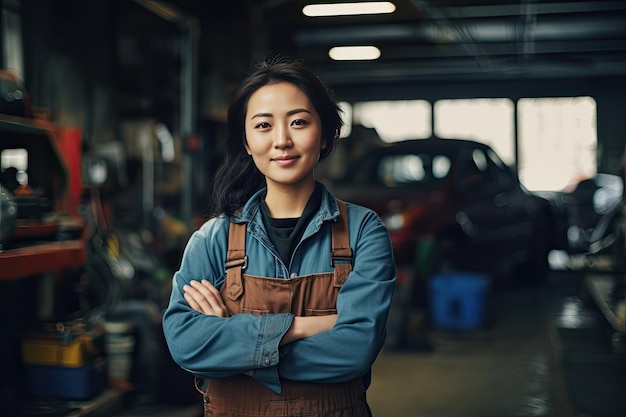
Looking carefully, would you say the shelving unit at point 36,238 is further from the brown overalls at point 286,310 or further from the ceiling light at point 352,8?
the ceiling light at point 352,8

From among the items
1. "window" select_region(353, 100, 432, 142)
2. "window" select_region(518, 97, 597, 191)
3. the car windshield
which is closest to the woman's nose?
the car windshield

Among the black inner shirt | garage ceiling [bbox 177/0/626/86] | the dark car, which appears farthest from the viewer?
garage ceiling [bbox 177/0/626/86]

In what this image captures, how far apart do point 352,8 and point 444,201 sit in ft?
7.21

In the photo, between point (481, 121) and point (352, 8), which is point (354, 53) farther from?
point (352, 8)

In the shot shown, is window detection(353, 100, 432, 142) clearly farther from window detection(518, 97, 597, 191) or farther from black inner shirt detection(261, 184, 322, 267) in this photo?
black inner shirt detection(261, 184, 322, 267)

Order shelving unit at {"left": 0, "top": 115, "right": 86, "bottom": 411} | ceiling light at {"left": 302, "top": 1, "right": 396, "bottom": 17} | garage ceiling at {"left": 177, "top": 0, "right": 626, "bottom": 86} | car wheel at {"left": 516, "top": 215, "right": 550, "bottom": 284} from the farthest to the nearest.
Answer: garage ceiling at {"left": 177, "top": 0, "right": 626, "bottom": 86}
car wheel at {"left": 516, "top": 215, "right": 550, "bottom": 284}
ceiling light at {"left": 302, "top": 1, "right": 396, "bottom": 17}
shelving unit at {"left": 0, "top": 115, "right": 86, "bottom": 411}

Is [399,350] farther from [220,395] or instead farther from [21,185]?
[220,395]

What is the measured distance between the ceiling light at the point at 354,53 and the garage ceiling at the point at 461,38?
13 centimetres

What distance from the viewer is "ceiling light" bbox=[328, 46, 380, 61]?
10.7m

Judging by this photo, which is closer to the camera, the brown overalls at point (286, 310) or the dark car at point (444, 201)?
the brown overalls at point (286, 310)

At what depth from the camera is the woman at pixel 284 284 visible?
1.52m

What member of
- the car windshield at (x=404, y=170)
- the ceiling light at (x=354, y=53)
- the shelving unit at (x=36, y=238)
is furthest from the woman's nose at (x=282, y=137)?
the ceiling light at (x=354, y=53)

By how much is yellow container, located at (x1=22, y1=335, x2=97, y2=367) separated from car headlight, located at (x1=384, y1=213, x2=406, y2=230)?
112 inches

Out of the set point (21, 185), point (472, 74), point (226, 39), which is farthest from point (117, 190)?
point (472, 74)
